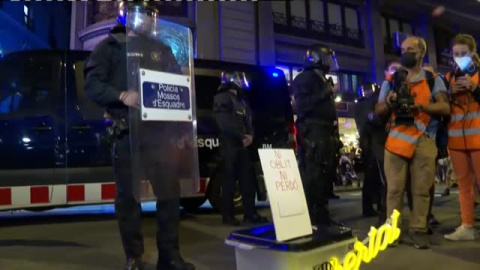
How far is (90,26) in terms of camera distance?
13484 millimetres

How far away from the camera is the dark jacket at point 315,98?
430cm

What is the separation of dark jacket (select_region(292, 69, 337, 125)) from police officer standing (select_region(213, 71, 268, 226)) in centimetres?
101

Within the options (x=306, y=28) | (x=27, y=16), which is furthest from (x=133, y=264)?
(x=27, y=16)

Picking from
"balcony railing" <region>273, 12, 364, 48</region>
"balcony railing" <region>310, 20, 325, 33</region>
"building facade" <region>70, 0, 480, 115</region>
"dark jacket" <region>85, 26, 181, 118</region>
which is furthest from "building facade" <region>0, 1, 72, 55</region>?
"dark jacket" <region>85, 26, 181, 118</region>

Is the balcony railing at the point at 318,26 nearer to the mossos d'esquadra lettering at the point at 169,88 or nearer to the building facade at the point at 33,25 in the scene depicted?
the building facade at the point at 33,25

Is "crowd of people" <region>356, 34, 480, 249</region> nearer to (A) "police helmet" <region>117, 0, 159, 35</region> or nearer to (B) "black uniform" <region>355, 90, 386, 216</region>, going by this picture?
(B) "black uniform" <region>355, 90, 386, 216</region>

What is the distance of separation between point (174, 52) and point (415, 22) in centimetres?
2174

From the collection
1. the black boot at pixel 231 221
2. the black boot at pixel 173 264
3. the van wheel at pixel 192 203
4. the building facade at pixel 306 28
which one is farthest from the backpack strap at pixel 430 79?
the building facade at pixel 306 28

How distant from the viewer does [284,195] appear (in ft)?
7.99

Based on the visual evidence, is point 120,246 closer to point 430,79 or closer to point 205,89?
point 205,89

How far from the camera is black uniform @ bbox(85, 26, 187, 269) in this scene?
2.73 m

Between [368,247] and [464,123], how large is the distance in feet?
6.18

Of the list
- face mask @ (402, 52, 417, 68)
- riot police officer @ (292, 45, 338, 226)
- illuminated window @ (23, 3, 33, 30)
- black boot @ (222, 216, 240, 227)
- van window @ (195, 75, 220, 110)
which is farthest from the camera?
illuminated window @ (23, 3, 33, 30)

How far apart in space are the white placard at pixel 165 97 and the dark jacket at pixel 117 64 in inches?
2.8
